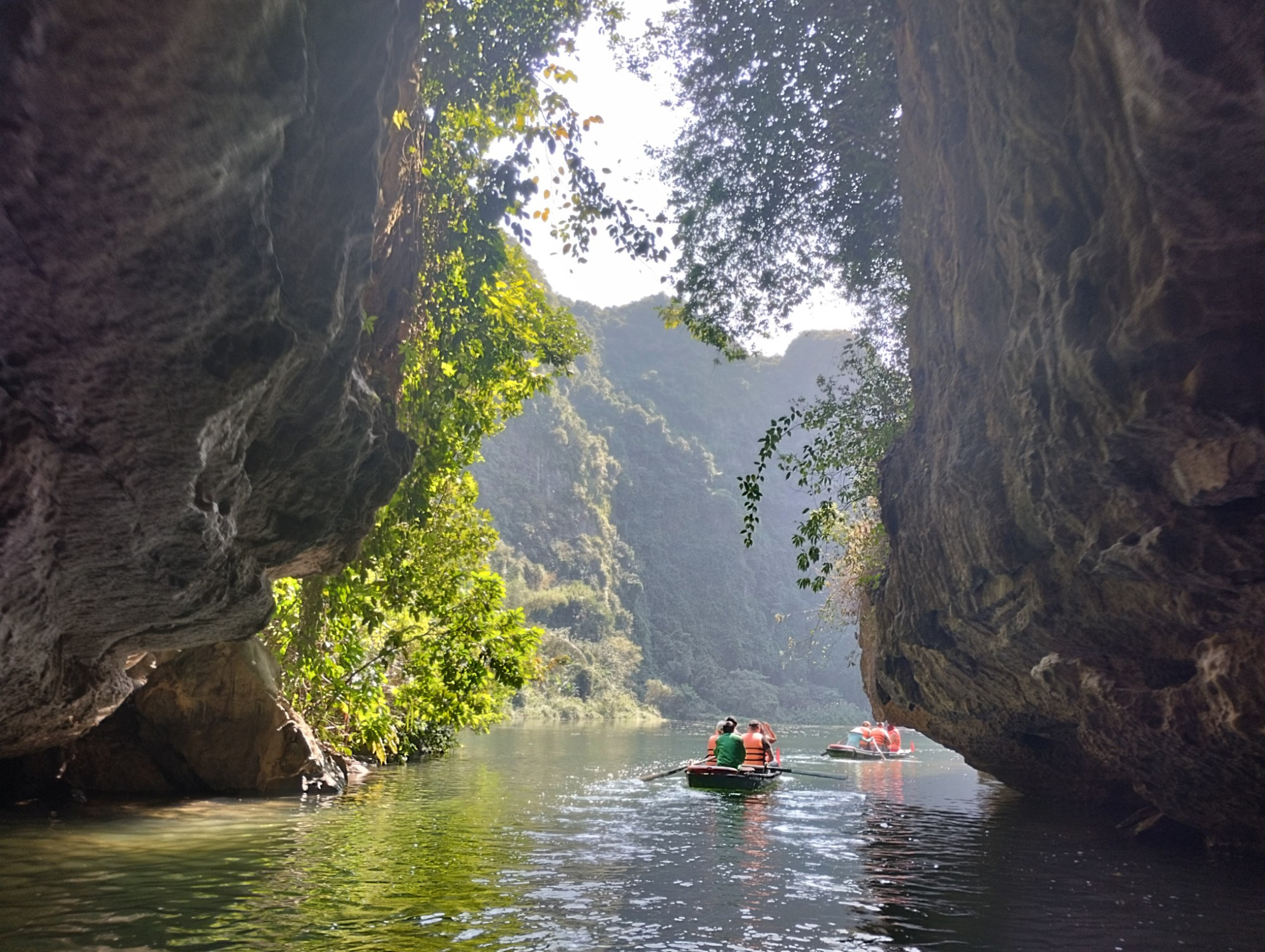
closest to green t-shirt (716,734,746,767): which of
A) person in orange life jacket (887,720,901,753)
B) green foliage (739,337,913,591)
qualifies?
green foliage (739,337,913,591)

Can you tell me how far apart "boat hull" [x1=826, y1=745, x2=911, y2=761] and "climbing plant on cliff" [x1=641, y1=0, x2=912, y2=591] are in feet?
46.0

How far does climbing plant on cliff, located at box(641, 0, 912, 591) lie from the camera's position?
43.0 ft

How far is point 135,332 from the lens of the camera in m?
5.18

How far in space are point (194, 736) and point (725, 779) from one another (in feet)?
29.9

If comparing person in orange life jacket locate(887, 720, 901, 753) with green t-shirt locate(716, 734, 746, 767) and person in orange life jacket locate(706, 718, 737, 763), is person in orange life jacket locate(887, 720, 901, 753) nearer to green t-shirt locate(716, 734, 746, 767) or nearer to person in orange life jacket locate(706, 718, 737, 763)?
person in orange life jacket locate(706, 718, 737, 763)

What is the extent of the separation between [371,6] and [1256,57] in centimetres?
497

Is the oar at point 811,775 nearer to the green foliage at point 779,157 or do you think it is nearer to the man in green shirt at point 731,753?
the man in green shirt at point 731,753

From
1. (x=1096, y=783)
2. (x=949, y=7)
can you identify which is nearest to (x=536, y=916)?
(x=949, y=7)

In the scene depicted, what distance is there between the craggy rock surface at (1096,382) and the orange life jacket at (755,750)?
6.65 metres

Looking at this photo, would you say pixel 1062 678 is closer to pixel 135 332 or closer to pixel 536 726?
pixel 135 332

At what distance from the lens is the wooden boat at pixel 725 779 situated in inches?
700

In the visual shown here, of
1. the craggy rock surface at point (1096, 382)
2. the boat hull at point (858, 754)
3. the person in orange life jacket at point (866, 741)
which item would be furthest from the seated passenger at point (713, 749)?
the person in orange life jacket at point (866, 741)

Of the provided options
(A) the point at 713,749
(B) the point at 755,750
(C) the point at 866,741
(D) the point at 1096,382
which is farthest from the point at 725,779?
(C) the point at 866,741

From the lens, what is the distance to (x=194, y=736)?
539 inches
